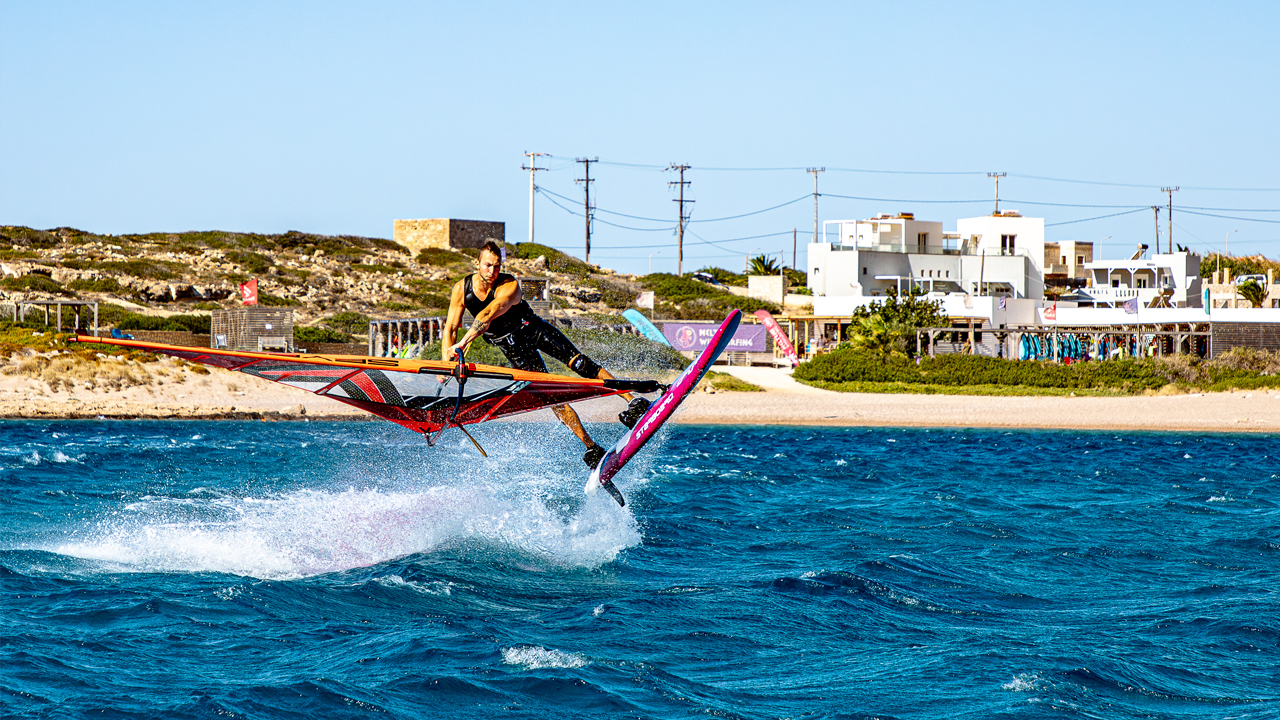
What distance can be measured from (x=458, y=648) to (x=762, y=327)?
39.0 m

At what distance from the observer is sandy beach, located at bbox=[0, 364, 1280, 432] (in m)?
34.1

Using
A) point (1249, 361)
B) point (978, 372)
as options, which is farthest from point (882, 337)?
point (1249, 361)

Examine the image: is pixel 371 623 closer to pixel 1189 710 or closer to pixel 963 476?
pixel 1189 710

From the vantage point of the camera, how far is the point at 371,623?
1111cm

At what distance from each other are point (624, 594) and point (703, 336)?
35.4m

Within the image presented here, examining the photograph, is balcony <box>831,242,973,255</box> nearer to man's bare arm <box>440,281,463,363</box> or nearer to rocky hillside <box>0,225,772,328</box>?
rocky hillside <box>0,225,772,328</box>

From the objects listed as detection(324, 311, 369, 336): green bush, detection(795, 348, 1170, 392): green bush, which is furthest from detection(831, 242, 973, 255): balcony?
detection(795, 348, 1170, 392): green bush

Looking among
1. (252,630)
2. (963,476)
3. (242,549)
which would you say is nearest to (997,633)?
(252,630)

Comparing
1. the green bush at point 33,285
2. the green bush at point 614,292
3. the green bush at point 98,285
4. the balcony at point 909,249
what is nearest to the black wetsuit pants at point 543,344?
the green bush at point 33,285

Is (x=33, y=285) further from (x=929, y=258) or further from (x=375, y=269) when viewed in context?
(x=929, y=258)

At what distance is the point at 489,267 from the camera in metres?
11.2

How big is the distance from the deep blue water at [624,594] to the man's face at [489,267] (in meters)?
3.31

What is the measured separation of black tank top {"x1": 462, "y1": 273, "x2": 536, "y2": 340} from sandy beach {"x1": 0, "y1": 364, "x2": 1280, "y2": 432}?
19.9 metres

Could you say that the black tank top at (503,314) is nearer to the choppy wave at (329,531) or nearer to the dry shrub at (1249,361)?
the choppy wave at (329,531)
